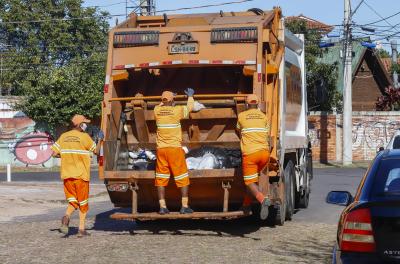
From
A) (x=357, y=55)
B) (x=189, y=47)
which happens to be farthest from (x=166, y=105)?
(x=357, y=55)

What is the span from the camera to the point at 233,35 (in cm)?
1105

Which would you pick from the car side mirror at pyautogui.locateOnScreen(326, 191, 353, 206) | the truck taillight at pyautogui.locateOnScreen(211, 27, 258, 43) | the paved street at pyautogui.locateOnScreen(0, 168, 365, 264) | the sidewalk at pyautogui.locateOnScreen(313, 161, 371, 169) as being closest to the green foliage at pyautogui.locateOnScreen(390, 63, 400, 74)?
the sidewalk at pyautogui.locateOnScreen(313, 161, 371, 169)

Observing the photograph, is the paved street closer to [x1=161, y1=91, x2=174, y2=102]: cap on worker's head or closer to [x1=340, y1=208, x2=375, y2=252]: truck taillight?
[x1=161, y1=91, x2=174, y2=102]: cap on worker's head

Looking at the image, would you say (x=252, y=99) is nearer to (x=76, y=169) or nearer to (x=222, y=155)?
(x=222, y=155)

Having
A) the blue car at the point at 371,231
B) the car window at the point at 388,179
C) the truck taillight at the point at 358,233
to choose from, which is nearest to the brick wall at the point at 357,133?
the car window at the point at 388,179

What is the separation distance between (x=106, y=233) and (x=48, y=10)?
44.6 meters

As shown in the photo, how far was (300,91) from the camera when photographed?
1488cm

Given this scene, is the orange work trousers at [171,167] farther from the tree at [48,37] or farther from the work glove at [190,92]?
the tree at [48,37]

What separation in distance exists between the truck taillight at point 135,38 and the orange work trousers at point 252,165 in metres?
2.26

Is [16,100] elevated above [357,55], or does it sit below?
below

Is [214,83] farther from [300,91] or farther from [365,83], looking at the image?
[365,83]

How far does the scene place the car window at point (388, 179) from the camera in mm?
5777

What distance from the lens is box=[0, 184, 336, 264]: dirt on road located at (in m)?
9.12

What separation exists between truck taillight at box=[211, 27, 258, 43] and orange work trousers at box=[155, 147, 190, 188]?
1.73 metres
